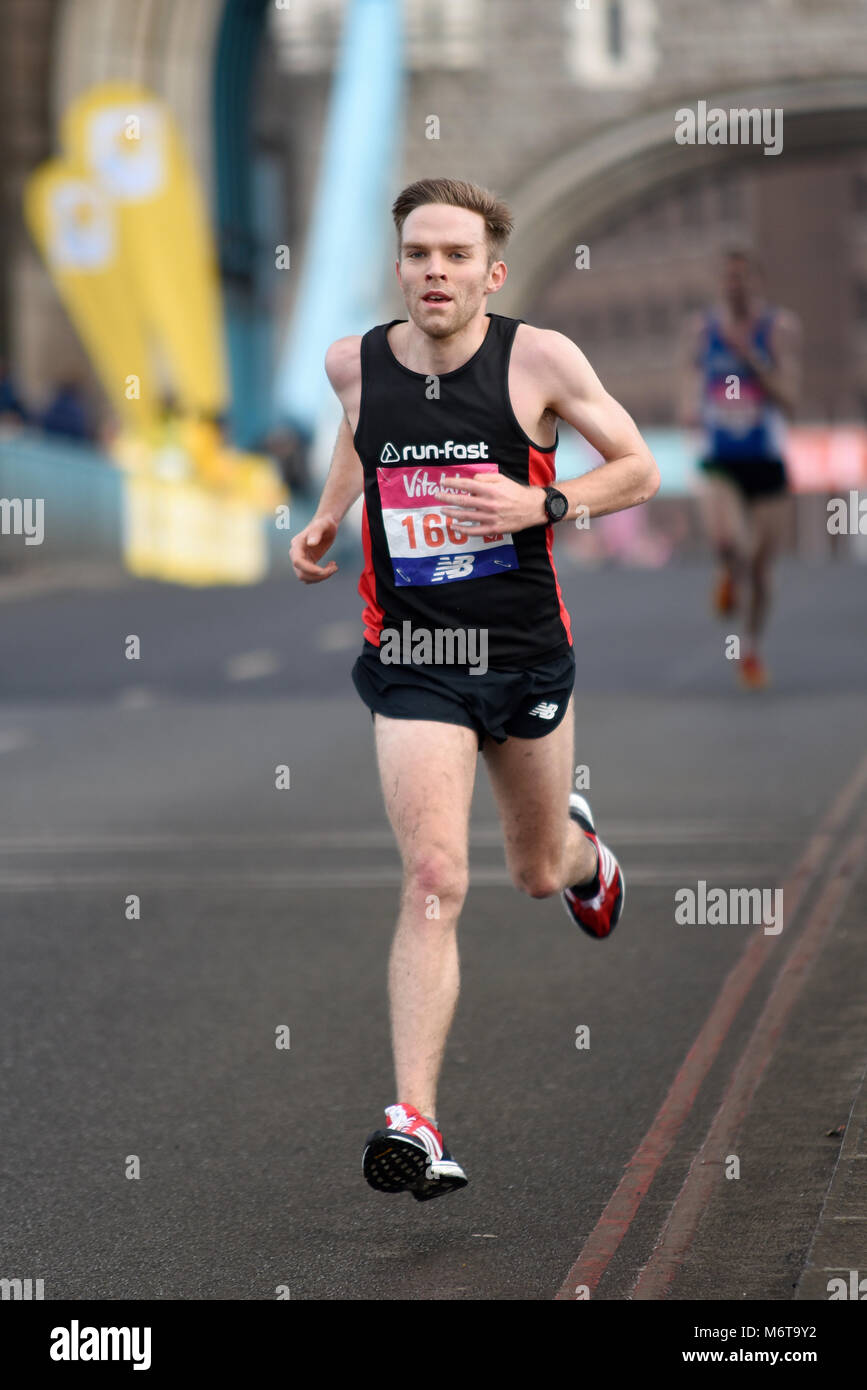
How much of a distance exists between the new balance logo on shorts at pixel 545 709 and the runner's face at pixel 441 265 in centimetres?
76

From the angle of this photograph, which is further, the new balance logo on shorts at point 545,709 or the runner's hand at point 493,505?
the new balance logo on shorts at point 545,709

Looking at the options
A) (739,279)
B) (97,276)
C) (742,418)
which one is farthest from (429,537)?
(97,276)

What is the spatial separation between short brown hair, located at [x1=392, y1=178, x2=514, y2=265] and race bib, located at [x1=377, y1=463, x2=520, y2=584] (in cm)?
42

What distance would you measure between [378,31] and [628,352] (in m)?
70.2

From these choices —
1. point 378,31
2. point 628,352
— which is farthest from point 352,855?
point 628,352

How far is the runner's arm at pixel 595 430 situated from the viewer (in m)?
4.78

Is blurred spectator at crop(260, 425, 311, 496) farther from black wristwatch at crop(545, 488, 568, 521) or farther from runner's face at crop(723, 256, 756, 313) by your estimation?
black wristwatch at crop(545, 488, 568, 521)

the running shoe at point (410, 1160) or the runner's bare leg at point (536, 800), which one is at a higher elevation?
the runner's bare leg at point (536, 800)

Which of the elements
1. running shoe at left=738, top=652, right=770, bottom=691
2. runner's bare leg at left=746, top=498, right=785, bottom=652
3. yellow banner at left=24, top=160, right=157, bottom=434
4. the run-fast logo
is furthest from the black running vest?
yellow banner at left=24, top=160, right=157, bottom=434

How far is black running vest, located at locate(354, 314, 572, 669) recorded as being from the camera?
4.77 m

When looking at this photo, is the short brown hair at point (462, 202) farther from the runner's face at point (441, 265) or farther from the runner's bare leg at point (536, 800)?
the runner's bare leg at point (536, 800)

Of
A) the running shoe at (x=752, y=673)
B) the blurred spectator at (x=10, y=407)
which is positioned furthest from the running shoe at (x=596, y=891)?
the blurred spectator at (x=10, y=407)

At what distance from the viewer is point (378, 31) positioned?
37688 millimetres

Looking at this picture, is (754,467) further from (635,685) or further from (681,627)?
(681,627)
